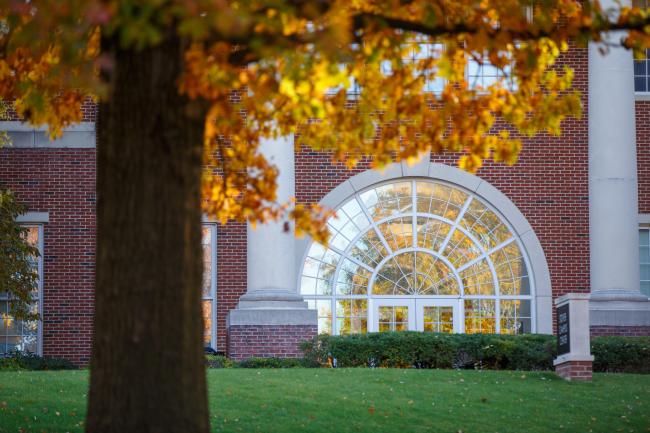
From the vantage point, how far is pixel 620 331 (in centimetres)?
2223

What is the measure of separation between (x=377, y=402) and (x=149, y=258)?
7831mm

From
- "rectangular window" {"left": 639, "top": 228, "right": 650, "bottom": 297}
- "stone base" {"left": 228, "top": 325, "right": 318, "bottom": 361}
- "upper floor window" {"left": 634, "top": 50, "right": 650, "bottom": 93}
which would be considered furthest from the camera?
"upper floor window" {"left": 634, "top": 50, "right": 650, "bottom": 93}

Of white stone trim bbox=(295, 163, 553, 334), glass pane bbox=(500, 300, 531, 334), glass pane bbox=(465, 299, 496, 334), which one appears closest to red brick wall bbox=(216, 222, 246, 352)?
white stone trim bbox=(295, 163, 553, 334)

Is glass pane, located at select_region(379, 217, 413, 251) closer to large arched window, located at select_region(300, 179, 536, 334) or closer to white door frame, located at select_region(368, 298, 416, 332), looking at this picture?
large arched window, located at select_region(300, 179, 536, 334)

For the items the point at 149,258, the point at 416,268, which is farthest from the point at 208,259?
the point at 149,258

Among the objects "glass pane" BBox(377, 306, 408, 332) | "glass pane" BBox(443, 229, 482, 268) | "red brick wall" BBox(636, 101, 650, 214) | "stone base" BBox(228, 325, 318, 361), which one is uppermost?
"red brick wall" BBox(636, 101, 650, 214)

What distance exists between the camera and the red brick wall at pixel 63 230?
74.7 ft

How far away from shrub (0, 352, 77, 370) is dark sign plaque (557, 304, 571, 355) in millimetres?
10038

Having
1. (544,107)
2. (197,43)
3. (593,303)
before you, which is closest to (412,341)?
(593,303)

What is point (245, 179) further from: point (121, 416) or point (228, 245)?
point (228, 245)

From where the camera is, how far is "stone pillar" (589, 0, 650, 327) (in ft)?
74.6

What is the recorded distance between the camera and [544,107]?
889cm

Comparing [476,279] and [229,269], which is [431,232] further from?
[229,269]

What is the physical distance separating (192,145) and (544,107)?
11.1ft
